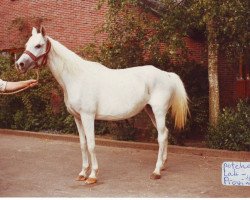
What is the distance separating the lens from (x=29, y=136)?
13.1 m

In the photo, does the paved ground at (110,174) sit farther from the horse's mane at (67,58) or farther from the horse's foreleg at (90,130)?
the horse's mane at (67,58)

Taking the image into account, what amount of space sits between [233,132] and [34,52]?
497 cm

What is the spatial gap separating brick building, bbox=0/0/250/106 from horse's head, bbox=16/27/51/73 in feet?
17.0

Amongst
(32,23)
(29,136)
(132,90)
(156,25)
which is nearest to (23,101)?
(29,136)

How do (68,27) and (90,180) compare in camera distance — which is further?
(68,27)

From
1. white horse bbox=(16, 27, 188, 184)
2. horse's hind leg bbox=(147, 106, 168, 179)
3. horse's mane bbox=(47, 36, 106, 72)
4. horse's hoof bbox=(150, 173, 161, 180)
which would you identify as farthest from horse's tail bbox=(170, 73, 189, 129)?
horse's mane bbox=(47, 36, 106, 72)

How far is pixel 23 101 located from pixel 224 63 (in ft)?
20.3

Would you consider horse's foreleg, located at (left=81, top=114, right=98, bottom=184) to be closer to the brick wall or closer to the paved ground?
the paved ground

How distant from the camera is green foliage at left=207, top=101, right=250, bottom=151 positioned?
9352mm

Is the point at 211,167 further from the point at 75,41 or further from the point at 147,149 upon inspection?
the point at 75,41

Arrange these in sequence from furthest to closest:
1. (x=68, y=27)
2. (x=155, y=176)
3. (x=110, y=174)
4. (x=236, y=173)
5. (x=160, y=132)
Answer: (x=68, y=27) → (x=110, y=174) → (x=160, y=132) → (x=155, y=176) → (x=236, y=173)

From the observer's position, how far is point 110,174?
25.0 feet

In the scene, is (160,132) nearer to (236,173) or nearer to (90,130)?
(90,130)

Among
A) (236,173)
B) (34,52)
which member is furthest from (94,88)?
(236,173)
